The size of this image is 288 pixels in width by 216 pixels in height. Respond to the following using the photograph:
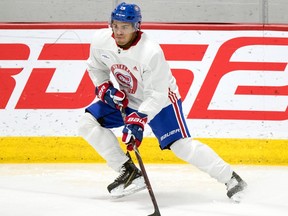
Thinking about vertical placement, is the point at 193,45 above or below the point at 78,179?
above

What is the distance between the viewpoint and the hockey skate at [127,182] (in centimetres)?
424

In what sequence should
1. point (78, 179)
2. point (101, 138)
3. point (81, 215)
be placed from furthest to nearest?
1. point (78, 179)
2. point (101, 138)
3. point (81, 215)

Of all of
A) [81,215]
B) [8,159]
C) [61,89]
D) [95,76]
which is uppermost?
[95,76]

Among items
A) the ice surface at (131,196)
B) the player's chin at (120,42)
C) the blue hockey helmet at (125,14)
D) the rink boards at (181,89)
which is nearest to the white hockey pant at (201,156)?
the ice surface at (131,196)

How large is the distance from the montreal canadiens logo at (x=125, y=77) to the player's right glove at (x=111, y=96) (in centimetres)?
6

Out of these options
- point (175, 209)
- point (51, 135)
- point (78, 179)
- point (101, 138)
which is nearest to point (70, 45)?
point (51, 135)

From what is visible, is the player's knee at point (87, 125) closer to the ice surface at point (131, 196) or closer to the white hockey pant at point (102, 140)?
the white hockey pant at point (102, 140)

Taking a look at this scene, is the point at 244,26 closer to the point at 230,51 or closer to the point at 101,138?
the point at 230,51

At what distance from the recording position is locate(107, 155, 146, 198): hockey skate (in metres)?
4.24

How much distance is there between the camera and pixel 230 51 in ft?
18.0

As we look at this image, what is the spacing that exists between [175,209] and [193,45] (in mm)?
1836

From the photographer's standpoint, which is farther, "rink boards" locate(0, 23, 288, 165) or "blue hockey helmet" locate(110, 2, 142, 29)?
"rink boards" locate(0, 23, 288, 165)

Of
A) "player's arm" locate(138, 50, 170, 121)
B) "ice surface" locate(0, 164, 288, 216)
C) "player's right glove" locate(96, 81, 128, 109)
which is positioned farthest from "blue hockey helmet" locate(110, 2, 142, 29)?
"ice surface" locate(0, 164, 288, 216)

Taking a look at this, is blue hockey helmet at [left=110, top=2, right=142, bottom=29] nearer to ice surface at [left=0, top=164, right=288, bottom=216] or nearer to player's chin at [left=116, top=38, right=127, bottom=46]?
player's chin at [left=116, top=38, right=127, bottom=46]
